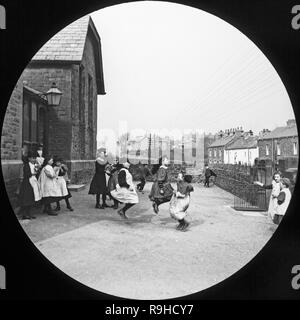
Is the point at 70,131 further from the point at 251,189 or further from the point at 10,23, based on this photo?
the point at 251,189

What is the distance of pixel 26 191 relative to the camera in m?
3.31

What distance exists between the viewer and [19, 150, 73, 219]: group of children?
129 inches

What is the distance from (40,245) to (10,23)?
2.52 metres

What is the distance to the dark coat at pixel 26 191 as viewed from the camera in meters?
3.26

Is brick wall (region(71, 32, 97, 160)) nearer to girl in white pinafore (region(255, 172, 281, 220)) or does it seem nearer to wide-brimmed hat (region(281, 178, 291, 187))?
girl in white pinafore (region(255, 172, 281, 220))

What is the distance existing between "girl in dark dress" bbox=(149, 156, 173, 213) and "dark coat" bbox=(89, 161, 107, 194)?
615mm

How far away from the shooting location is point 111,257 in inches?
122

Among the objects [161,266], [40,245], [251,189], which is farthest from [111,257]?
[251,189]

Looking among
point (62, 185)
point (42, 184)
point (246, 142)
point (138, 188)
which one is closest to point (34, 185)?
point (42, 184)

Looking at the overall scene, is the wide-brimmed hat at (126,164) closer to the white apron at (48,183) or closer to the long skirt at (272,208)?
the white apron at (48,183)

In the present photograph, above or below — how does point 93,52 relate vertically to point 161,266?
above

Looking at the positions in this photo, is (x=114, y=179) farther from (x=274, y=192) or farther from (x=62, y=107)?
(x=274, y=192)

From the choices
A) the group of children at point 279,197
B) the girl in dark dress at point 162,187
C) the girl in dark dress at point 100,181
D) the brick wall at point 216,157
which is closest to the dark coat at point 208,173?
the brick wall at point 216,157

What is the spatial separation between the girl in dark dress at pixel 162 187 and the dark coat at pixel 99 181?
2.02 feet
